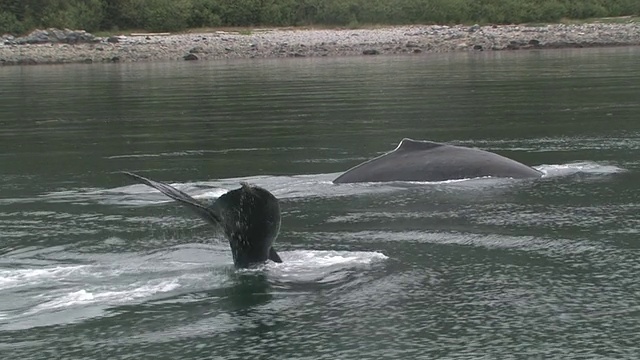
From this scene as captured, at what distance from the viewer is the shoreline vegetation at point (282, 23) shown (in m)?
70.3

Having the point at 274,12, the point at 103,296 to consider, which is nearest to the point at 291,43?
the point at 274,12

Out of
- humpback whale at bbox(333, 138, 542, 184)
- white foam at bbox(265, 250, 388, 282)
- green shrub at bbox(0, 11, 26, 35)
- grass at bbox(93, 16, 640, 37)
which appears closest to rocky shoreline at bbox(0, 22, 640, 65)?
green shrub at bbox(0, 11, 26, 35)

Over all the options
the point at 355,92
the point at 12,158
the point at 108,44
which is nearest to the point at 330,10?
the point at 108,44

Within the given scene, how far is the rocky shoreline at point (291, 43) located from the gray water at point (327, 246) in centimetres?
4144

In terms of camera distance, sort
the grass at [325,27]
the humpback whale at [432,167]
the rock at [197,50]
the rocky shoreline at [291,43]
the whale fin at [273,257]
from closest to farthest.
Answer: the whale fin at [273,257] < the humpback whale at [432,167] < the rocky shoreline at [291,43] < the rock at [197,50] < the grass at [325,27]

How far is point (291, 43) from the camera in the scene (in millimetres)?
71062

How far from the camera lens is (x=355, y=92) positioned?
33844 mm

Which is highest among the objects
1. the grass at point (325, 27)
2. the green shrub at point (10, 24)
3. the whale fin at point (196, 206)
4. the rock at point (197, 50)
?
the whale fin at point (196, 206)

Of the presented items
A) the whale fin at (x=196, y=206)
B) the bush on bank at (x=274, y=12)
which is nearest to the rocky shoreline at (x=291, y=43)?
the bush on bank at (x=274, y=12)

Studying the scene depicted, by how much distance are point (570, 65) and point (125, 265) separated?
3735cm

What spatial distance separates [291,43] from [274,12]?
2291 centimetres

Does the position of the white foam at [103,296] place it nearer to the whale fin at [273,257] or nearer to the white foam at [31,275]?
the white foam at [31,275]

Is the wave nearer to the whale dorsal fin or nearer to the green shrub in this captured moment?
the whale dorsal fin

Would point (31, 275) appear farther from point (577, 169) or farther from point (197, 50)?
point (197, 50)
